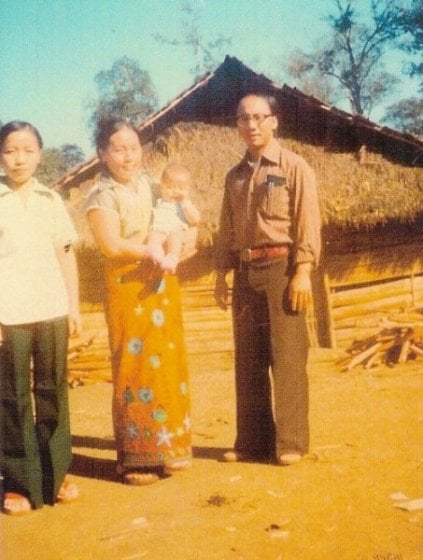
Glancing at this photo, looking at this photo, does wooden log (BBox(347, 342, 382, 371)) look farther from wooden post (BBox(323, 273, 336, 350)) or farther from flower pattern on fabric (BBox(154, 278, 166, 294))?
flower pattern on fabric (BBox(154, 278, 166, 294))

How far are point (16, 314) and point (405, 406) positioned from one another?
3521 millimetres

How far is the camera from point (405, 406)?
16.8 ft

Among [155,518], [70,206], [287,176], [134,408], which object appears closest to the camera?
[155,518]

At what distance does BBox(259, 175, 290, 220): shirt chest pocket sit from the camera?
11.7 feet

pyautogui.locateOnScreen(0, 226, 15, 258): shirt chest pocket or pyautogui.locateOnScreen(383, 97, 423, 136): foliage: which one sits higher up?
pyautogui.locateOnScreen(383, 97, 423, 136): foliage

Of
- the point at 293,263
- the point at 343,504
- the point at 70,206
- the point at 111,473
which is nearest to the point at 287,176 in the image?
the point at 293,263

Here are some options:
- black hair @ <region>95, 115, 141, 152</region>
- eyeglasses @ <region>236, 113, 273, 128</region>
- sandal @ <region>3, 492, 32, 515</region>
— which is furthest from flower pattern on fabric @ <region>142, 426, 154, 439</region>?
eyeglasses @ <region>236, 113, 273, 128</region>

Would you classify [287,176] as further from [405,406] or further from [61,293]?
→ [405,406]

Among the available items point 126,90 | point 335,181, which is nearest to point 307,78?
point 126,90

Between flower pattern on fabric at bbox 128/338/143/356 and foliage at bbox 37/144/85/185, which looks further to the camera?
foliage at bbox 37/144/85/185

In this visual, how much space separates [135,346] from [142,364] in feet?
0.35

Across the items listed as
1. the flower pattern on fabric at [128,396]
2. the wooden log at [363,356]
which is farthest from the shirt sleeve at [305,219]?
the wooden log at [363,356]

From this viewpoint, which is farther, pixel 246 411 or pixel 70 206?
pixel 70 206

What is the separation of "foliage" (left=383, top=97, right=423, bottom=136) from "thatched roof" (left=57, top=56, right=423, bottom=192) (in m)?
26.8
